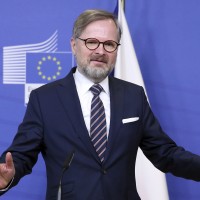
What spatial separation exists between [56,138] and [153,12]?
1182mm

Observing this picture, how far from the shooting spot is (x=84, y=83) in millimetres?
1541

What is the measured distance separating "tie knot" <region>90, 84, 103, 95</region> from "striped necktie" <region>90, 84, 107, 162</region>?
0.08 ft

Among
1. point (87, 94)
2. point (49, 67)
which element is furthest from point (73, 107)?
point (49, 67)

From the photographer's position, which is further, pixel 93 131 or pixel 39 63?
pixel 39 63

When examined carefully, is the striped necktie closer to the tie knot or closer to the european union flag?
the tie knot

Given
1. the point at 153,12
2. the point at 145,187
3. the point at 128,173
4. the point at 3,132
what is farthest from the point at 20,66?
the point at 128,173

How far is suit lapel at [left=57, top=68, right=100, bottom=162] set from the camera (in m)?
1.40

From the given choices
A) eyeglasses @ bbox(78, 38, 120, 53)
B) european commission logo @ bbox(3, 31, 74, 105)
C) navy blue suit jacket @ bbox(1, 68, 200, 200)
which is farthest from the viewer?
european commission logo @ bbox(3, 31, 74, 105)

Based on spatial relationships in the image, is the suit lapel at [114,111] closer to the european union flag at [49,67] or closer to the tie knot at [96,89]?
the tie knot at [96,89]

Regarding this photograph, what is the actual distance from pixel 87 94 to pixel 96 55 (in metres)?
0.15

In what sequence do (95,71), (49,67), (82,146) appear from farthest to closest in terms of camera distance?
(49,67) < (95,71) < (82,146)

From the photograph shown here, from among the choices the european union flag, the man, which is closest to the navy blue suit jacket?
the man

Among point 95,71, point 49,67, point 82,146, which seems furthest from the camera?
point 49,67

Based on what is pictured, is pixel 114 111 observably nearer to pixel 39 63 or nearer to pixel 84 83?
pixel 84 83
